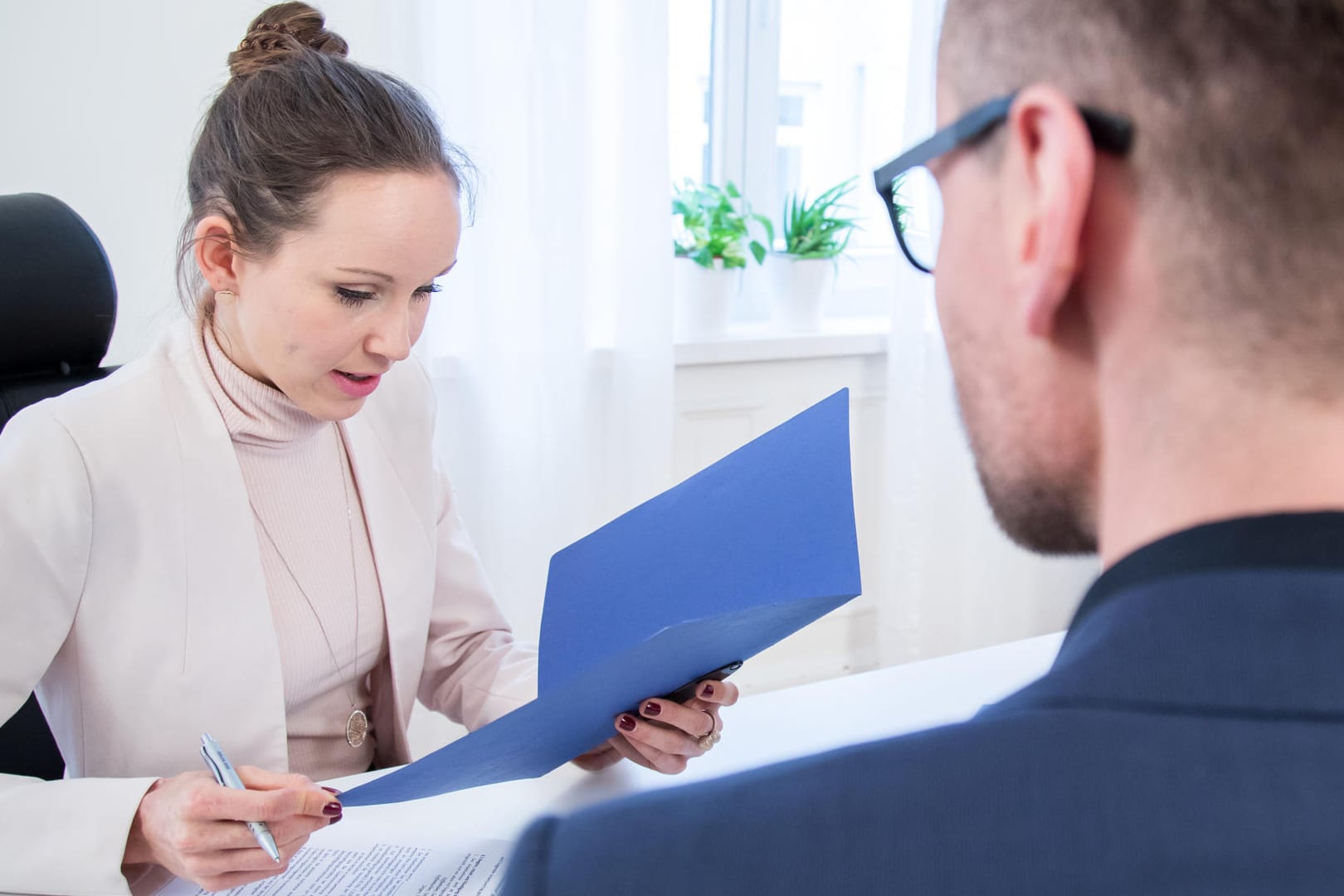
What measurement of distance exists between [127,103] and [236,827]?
1634 mm

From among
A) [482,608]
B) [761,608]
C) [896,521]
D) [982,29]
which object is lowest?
[896,521]

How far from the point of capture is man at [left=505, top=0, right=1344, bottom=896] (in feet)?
1.16

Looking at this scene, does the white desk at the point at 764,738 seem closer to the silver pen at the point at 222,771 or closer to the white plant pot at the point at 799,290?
the silver pen at the point at 222,771

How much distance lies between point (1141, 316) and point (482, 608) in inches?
45.0

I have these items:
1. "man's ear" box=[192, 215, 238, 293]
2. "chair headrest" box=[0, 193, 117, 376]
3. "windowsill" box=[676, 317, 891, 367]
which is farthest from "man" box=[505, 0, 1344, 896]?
"windowsill" box=[676, 317, 891, 367]

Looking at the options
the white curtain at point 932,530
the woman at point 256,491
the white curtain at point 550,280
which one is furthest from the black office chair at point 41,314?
the white curtain at point 932,530

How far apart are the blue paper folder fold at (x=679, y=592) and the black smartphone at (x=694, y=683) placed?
0.02 metres

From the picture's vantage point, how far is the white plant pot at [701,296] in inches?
106

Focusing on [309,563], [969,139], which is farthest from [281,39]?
[969,139]

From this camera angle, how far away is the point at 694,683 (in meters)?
1.01

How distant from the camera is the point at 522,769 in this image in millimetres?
919

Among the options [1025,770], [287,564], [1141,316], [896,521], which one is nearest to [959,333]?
[1141,316]

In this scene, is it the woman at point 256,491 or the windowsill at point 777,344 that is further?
the windowsill at point 777,344

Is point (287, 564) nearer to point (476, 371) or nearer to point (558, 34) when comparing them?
point (476, 371)
